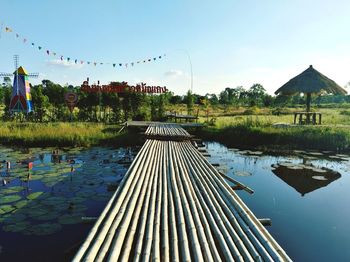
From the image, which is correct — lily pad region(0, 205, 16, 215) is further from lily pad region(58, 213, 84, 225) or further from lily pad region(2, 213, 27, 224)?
lily pad region(58, 213, 84, 225)

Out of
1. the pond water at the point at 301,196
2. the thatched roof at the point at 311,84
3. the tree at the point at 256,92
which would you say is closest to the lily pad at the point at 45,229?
the pond water at the point at 301,196

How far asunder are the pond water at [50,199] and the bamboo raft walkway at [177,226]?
1062 mm

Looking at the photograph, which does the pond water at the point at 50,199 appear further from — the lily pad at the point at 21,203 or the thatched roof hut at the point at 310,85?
the thatched roof hut at the point at 310,85

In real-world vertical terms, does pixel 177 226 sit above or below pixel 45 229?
above

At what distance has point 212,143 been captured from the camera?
1912cm

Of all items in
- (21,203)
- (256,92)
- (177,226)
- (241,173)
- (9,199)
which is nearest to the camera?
(177,226)

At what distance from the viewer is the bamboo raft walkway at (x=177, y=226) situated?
10.4 feet

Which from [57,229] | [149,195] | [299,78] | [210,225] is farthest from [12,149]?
[299,78]

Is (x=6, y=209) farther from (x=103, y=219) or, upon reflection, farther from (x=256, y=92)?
(x=256, y=92)

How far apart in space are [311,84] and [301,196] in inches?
536

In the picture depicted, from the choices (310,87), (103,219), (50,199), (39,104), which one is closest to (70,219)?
(50,199)

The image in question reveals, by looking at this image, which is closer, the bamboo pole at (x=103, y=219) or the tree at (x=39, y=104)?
the bamboo pole at (x=103, y=219)

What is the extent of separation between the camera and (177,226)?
3998mm

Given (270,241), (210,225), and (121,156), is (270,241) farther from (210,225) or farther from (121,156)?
(121,156)
